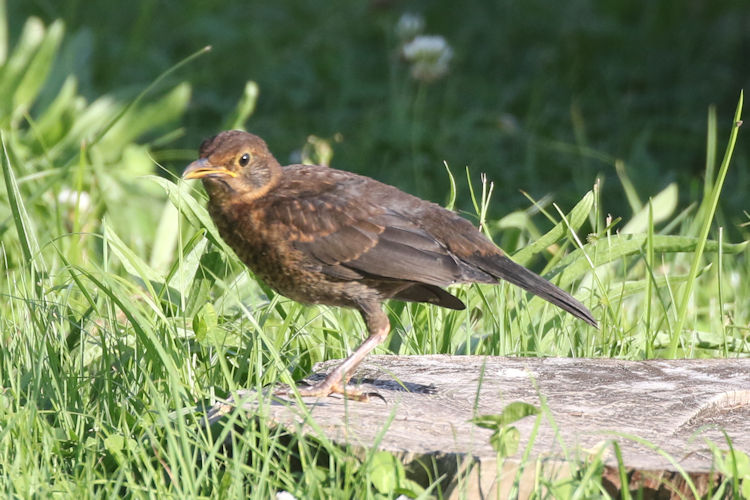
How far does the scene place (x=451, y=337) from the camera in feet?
14.3

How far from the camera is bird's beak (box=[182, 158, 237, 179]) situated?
3.60 metres

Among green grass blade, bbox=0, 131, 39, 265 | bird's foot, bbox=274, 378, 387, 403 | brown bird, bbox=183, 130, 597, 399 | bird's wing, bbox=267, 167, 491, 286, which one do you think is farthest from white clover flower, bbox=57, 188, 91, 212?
bird's foot, bbox=274, 378, 387, 403

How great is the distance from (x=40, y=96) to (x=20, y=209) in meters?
3.45

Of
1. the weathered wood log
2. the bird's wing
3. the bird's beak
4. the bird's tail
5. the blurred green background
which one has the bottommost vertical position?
the weathered wood log

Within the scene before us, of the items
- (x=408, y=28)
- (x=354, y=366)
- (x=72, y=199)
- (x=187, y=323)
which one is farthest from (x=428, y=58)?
(x=354, y=366)

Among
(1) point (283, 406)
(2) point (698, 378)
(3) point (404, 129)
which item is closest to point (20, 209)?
(1) point (283, 406)

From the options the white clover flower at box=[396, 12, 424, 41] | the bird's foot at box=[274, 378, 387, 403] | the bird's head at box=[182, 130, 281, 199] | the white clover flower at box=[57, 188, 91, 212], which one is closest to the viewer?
the bird's foot at box=[274, 378, 387, 403]

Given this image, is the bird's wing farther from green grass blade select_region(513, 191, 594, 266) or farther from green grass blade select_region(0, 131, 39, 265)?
green grass blade select_region(0, 131, 39, 265)

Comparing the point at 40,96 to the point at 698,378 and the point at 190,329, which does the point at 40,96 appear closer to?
the point at 190,329

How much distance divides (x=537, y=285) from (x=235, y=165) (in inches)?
43.4

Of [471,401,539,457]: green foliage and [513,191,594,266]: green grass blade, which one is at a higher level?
[513,191,594,266]: green grass blade

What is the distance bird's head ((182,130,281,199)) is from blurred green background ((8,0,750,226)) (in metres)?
3.19

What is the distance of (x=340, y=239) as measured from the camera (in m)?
3.73

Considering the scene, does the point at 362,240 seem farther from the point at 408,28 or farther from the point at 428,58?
the point at 408,28
